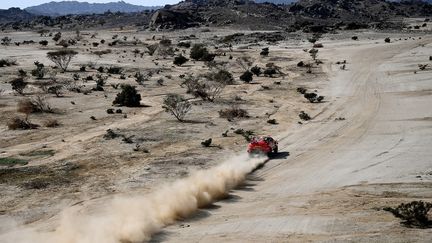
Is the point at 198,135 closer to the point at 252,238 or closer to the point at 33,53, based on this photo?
the point at 252,238

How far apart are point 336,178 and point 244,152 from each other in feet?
24.2

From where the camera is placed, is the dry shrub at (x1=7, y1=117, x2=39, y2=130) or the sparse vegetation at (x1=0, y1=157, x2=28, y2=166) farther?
the dry shrub at (x1=7, y1=117, x2=39, y2=130)

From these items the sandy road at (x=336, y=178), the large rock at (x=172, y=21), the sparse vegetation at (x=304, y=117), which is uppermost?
the large rock at (x=172, y=21)

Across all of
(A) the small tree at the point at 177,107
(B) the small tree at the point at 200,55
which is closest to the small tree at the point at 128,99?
(A) the small tree at the point at 177,107

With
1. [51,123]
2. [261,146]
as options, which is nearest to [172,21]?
[51,123]

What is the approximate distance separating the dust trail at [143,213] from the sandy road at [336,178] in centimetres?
66

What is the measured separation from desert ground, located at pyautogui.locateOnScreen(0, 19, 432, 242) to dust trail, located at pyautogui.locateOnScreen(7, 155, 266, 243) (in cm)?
48

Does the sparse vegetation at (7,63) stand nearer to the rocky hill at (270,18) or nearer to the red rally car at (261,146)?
the red rally car at (261,146)

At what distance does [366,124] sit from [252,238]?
23.5m

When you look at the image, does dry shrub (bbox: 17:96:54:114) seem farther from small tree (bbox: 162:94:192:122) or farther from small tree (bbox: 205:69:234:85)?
small tree (bbox: 205:69:234:85)

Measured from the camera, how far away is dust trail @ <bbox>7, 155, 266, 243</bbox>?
18266 mm

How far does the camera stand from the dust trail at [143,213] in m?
18.3

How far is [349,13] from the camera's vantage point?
194m

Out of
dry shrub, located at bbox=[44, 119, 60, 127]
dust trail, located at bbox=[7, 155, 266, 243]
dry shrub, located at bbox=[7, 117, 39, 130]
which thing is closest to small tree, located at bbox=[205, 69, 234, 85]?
dry shrub, located at bbox=[44, 119, 60, 127]
